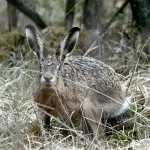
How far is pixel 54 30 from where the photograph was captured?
10.4 metres

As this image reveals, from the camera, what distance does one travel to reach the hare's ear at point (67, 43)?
7047 mm

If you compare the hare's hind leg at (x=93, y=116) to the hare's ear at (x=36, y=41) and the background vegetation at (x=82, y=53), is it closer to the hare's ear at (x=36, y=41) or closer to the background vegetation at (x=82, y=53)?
the background vegetation at (x=82, y=53)

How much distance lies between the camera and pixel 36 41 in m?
7.17

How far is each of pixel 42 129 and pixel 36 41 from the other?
1.10m

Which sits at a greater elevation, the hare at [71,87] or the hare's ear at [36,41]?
the hare's ear at [36,41]

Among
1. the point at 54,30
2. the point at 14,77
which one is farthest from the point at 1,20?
the point at 14,77

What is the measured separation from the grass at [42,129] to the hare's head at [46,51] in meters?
0.18

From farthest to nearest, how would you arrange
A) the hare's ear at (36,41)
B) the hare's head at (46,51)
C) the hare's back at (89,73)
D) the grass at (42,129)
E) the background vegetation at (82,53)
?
the hare's back at (89,73) < the hare's ear at (36,41) < the hare's head at (46,51) < the background vegetation at (82,53) < the grass at (42,129)

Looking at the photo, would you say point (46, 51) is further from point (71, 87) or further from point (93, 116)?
point (93, 116)

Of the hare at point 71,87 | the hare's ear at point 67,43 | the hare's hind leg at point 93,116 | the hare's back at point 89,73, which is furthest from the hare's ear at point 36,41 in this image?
the hare's hind leg at point 93,116

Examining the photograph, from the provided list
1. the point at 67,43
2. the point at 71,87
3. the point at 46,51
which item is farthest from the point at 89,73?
the point at 46,51

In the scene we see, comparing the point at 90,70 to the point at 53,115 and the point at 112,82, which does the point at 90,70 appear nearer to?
the point at 112,82

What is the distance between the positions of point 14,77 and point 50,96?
1685 millimetres

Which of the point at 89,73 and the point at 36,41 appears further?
the point at 89,73
